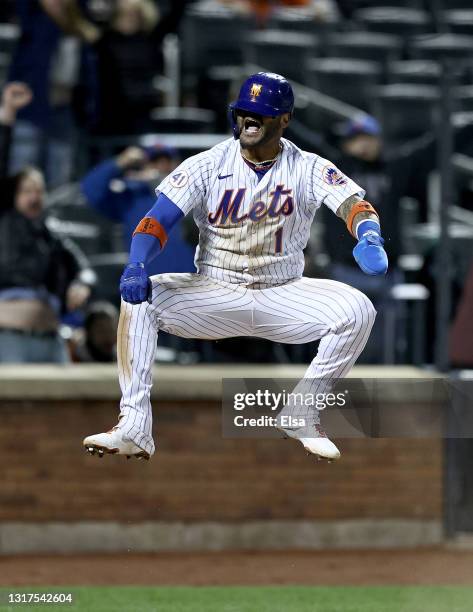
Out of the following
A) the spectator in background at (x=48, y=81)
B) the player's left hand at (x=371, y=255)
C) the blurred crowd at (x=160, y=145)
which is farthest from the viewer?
the spectator in background at (x=48, y=81)

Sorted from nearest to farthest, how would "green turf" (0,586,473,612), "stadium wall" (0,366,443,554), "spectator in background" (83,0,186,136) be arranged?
1. "green turf" (0,586,473,612)
2. "spectator in background" (83,0,186,136)
3. "stadium wall" (0,366,443,554)

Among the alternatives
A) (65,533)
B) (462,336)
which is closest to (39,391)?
(65,533)

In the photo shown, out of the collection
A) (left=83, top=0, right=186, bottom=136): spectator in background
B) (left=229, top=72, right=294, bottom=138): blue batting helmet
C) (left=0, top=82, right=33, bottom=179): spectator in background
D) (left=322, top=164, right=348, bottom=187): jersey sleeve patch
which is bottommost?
(left=322, top=164, right=348, bottom=187): jersey sleeve patch

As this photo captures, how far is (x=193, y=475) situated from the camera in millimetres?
11430

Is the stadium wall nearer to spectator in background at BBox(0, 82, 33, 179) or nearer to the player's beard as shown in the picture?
spectator in background at BBox(0, 82, 33, 179)

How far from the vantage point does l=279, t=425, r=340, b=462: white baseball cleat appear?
5.66m

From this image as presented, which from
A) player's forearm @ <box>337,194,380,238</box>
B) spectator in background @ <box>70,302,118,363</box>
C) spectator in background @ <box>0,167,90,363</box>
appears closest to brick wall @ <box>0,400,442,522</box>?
spectator in background @ <box>70,302,118,363</box>

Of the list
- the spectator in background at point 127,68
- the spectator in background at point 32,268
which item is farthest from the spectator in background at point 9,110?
the spectator in background at point 127,68

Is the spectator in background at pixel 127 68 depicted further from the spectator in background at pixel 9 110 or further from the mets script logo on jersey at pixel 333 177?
the mets script logo on jersey at pixel 333 177

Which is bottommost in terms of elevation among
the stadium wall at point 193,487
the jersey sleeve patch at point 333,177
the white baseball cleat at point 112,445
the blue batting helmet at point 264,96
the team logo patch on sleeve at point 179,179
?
the stadium wall at point 193,487

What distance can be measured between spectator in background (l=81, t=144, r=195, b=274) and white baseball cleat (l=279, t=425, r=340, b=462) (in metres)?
1.84

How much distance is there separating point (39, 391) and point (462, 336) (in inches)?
125

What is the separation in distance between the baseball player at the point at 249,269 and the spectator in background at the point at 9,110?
4026mm

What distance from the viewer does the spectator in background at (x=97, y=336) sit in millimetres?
10109
